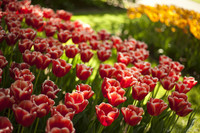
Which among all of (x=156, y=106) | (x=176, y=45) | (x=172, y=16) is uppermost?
(x=172, y=16)

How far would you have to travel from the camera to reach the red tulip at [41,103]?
1257mm

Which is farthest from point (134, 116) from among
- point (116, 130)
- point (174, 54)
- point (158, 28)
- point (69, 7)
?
point (69, 7)

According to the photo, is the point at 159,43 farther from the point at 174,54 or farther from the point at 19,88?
the point at 19,88

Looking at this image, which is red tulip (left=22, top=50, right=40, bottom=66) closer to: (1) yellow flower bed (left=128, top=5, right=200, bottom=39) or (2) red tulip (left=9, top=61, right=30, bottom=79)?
(2) red tulip (left=9, top=61, right=30, bottom=79)

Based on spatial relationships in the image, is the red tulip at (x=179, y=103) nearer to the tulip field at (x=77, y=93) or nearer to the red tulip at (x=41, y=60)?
the tulip field at (x=77, y=93)

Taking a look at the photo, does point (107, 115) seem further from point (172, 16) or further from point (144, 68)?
point (172, 16)

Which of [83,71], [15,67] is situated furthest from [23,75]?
[83,71]

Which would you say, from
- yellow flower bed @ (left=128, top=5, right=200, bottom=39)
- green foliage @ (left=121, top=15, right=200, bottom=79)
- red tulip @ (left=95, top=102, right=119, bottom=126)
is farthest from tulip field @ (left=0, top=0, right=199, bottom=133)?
yellow flower bed @ (left=128, top=5, right=200, bottom=39)

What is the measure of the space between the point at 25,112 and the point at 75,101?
0.37 metres

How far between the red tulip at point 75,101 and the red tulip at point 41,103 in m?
0.12

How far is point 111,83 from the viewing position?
5.92 ft

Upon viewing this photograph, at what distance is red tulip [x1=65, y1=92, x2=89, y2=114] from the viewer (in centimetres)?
138

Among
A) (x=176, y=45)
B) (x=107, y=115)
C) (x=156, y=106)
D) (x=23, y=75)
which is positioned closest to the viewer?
(x=107, y=115)

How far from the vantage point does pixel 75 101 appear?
1442 mm
